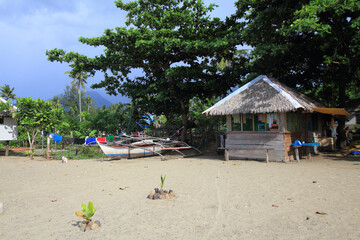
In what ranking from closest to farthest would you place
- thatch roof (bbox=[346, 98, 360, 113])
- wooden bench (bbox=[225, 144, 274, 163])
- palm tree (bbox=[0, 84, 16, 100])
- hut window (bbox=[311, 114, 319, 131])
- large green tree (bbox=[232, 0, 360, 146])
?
large green tree (bbox=[232, 0, 360, 146]) < wooden bench (bbox=[225, 144, 274, 163]) < hut window (bbox=[311, 114, 319, 131]) < thatch roof (bbox=[346, 98, 360, 113]) < palm tree (bbox=[0, 84, 16, 100])

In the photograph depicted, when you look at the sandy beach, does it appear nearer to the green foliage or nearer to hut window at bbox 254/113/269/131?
hut window at bbox 254/113/269/131

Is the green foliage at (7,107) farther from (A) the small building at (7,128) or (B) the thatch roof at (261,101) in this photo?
(B) the thatch roof at (261,101)

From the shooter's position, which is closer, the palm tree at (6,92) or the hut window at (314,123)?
the hut window at (314,123)

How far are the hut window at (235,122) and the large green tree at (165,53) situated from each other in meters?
3.65

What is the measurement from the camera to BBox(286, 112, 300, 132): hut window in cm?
1167

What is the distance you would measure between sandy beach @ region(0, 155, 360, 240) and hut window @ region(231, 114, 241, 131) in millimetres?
3965

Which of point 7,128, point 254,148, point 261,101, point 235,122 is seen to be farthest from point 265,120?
point 7,128

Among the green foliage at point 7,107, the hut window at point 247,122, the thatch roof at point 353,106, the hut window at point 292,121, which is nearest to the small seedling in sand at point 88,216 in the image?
the hut window at point 247,122

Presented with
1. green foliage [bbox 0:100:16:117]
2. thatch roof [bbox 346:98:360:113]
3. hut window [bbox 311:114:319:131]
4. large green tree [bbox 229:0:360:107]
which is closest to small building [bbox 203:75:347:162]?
hut window [bbox 311:114:319:131]

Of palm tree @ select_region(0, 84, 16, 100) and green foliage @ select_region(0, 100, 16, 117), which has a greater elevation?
palm tree @ select_region(0, 84, 16, 100)

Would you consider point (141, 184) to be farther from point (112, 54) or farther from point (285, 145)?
point (112, 54)

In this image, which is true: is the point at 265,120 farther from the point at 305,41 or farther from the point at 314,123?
the point at 305,41

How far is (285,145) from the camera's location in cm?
1113

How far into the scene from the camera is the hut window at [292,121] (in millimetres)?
11672
